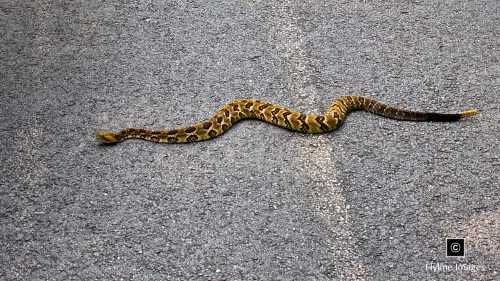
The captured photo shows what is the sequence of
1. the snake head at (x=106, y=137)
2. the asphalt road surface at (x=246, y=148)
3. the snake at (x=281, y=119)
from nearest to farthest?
the asphalt road surface at (x=246, y=148) < the snake head at (x=106, y=137) < the snake at (x=281, y=119)

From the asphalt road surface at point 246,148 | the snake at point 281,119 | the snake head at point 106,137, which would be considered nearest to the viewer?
the asphalt road surface at point 246,148

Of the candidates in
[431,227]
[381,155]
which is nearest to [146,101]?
[381,155]

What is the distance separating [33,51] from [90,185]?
251cm

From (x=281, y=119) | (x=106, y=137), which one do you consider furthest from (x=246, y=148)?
(x=106, y=137)

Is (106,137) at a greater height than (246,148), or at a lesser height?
greater

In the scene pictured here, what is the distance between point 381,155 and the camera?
18.9 ft

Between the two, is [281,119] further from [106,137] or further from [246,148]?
[106,137]

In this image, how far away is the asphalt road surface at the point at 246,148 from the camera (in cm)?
480

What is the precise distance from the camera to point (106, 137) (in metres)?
6.02

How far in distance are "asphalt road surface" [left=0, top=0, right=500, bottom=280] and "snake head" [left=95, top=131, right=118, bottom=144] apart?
9 cm

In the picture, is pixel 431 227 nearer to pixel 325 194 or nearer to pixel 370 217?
pixel 370 217

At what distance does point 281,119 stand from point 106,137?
1613mm

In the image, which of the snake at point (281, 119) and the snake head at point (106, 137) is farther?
the snake at point (281, 119)

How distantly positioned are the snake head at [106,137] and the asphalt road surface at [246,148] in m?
0.09
